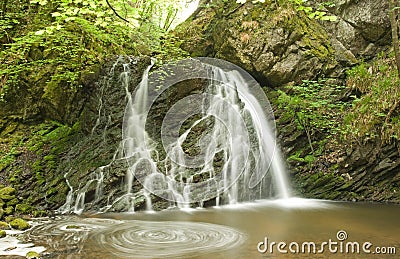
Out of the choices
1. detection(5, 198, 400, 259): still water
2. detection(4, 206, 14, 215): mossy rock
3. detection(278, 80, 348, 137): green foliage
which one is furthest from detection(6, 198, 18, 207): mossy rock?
detection(278, 80, 348, 137): green foliage

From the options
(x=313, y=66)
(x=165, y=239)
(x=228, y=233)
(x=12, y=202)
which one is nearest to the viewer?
(x=165, y=239)

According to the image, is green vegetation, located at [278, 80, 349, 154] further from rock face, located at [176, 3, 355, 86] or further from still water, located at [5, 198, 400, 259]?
still water, located at [5, 198, 400, 259]

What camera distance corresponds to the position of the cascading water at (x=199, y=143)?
24.7 feet

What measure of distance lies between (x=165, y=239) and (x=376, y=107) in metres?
6.28

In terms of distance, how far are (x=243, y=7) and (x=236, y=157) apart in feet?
18.9

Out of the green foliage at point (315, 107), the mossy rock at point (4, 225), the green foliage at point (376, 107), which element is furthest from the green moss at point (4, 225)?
the green foliage at point (376, 107)

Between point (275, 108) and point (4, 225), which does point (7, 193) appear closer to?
point (4, 225)

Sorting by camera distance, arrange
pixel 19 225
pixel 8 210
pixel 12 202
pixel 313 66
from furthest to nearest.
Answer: pixel 313 66, pixel 12 202, pixel 8 210, pixel 19 225

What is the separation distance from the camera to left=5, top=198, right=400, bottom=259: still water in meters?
4.13

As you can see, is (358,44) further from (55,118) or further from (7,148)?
(7,148)

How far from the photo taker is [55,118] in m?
10.2

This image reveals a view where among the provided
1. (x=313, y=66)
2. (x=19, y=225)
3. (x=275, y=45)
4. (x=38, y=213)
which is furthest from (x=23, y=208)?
(x=313, y=66)

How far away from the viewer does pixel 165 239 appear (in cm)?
475

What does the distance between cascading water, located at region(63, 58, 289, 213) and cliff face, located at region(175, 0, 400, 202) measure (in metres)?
0.60
